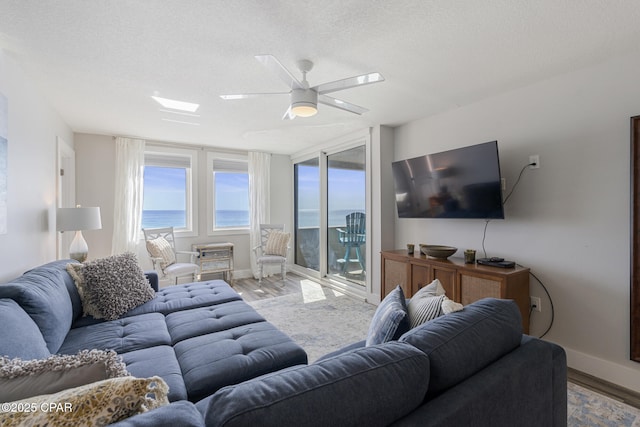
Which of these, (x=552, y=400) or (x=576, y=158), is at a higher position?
(x=576, y=158)

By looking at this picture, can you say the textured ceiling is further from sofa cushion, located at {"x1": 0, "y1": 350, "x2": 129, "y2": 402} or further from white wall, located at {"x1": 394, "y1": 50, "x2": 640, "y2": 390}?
sofa cushion, located at {"x1": 0, "y1": 350, "x2": 129, "y2": 402}

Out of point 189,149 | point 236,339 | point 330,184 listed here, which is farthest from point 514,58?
point 189,149

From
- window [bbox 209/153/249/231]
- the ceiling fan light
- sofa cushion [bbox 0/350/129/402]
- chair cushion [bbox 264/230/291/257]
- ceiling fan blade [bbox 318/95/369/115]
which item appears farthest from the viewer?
window [bbox 209/153/249/231]

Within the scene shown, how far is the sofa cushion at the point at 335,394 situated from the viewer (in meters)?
0.62

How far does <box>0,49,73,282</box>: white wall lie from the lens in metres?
2.03

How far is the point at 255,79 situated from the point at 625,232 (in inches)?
119

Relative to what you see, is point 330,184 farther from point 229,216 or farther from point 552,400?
point 552,400

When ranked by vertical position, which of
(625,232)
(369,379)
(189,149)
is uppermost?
(189,149)

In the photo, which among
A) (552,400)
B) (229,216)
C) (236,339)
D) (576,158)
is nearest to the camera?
(552,400)

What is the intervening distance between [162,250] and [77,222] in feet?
4.12

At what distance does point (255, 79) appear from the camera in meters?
2.37

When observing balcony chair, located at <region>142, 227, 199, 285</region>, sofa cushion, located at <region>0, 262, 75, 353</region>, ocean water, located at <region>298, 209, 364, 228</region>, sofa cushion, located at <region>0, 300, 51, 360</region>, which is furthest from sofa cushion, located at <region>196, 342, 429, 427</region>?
balcony chair, located at <region>142, 227, 199, 285</region>

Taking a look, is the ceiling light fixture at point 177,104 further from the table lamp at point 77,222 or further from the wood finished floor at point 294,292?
the wood finished floor at point 294,292

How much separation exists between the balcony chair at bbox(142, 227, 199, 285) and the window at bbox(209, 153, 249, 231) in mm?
759
